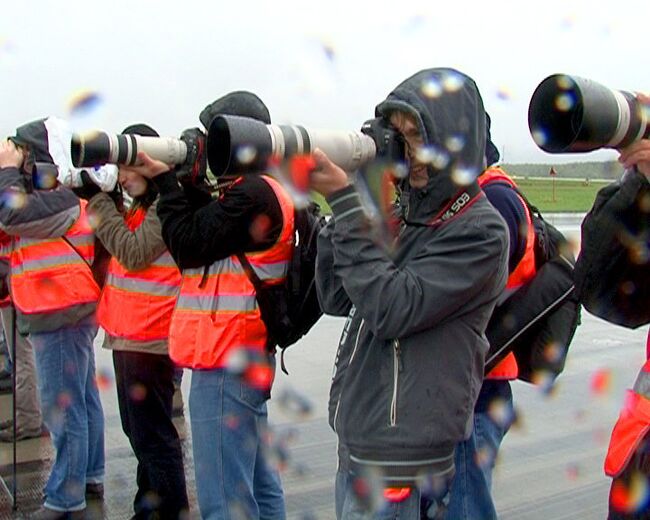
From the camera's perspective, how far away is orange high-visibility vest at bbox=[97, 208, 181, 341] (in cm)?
346

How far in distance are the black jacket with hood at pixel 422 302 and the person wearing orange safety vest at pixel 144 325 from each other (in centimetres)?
136

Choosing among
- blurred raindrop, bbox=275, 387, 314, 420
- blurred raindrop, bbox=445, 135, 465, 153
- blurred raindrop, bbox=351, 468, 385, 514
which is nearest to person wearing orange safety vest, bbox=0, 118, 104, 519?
blurred raindrop, bbox=275, 387, 314, 420

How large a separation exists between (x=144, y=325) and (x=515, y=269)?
1470 mm

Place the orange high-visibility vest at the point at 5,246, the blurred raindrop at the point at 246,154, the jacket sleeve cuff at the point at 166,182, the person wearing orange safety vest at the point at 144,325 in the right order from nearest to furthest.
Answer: the blurred raindrop at the point at 246,154 → the jacket sleeve cuff at the point at 166,182 → the person wearing orange safety vest at the point at 144,325 → the orange high-visibility vest at the point at 5,246

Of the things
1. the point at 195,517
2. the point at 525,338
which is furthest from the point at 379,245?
the point at 195,517

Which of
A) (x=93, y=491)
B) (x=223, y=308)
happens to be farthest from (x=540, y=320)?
(x=93, y=491)

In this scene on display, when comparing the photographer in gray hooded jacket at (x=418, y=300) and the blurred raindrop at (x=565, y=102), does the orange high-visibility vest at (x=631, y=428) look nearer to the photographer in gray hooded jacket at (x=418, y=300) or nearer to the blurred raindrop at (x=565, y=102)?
the photographer in gray hooded jacket at (x=418, y=300)

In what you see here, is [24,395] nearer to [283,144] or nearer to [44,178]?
[44,178]

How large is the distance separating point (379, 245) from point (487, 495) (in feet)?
3.35

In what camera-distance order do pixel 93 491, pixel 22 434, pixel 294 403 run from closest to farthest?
pixel 93 491
pixel 22 434
pixel 294 403

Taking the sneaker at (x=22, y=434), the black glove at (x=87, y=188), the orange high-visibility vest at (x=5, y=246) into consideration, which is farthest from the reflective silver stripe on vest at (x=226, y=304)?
the sneaker at (x=22, y=434)

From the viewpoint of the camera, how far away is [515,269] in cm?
283

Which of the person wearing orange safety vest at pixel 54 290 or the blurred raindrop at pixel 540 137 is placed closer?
the blurred raindrop at pixel 540 137

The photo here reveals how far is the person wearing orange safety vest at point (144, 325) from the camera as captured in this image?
3.43 m
